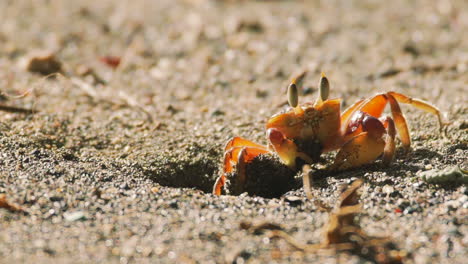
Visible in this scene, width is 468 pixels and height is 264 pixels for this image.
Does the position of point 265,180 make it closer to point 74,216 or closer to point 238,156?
point 238,156

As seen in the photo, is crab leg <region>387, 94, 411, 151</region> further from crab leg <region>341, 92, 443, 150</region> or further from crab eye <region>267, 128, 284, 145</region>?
crab eye <region>267, 128, 284, 145</region>

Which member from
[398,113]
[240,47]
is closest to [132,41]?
[240,47]

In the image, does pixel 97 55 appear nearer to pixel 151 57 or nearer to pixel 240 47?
pixel 151 57

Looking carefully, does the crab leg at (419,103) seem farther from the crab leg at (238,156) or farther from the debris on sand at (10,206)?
the debris on sand at (10,206)

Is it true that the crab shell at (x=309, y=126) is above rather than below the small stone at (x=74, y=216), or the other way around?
above

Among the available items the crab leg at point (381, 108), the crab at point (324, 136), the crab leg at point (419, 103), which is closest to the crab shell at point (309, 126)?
the crab at point (324, 136)

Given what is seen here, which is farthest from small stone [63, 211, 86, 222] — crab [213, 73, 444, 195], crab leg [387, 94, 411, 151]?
crab leg [387, 94, 411, 151]

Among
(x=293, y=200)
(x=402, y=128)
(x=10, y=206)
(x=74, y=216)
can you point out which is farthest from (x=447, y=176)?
(x=10, y=206)
